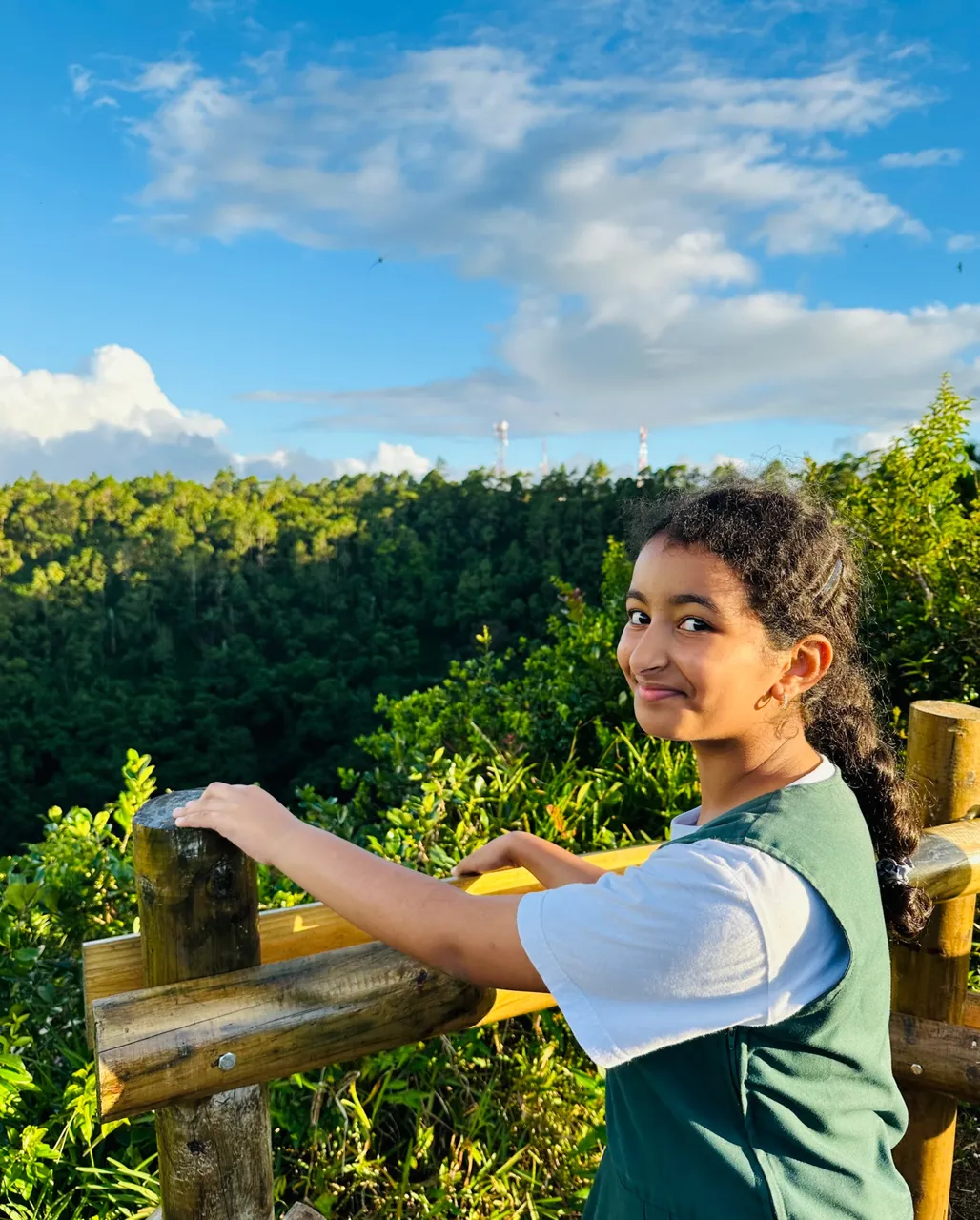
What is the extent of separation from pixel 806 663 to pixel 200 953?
0.88 metres

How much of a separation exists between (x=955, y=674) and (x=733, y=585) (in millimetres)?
3108

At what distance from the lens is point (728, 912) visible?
87 centimetres

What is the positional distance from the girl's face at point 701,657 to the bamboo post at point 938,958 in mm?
972

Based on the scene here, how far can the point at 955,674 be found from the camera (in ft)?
12.3

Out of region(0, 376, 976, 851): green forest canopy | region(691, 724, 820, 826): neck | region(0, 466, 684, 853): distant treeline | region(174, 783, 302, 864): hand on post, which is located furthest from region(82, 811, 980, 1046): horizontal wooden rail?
region(0, 466, 684, 853): distant treeline

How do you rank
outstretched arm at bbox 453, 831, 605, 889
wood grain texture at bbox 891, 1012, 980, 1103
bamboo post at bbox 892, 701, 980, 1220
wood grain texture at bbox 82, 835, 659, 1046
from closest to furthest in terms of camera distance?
wood grain texture at bbox 82, 835, 659, 1046, outstretched arm at bbox 453, 831, 605, 889, wood grain texture at bbox 891, 1012, 980, 1103, bamboo post at bbox 892, 701, 980, 1220

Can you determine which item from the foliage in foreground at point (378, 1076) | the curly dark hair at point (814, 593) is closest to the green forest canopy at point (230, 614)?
the foliage in foreground at point (378, 1076)

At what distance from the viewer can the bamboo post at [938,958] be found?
6.15ft

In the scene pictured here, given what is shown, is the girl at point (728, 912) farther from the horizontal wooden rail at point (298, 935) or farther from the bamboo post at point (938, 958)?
the bamboo post at point (938, 958)

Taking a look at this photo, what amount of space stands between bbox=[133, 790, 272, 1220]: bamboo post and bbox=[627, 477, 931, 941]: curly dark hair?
0.72m

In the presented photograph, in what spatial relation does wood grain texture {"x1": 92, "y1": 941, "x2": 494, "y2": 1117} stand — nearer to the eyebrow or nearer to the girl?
the girl

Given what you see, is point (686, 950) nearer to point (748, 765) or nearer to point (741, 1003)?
point (741, 1003)

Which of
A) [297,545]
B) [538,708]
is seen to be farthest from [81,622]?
[538,708]

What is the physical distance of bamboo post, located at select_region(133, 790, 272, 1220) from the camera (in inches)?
47.6
